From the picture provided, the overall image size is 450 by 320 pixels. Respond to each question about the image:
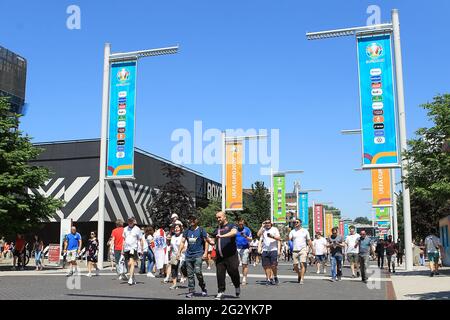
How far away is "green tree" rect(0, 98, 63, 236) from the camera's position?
22531mm

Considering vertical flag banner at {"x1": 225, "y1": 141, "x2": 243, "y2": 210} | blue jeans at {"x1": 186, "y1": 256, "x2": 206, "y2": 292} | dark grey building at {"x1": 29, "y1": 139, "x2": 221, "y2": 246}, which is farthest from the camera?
dark grey building at {"x1": 29, "y1": 139, "x2": 221, "y2": 246}

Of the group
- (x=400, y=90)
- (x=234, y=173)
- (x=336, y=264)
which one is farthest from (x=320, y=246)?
(x=234, y=173)

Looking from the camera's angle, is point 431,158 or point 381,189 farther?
point 381,189

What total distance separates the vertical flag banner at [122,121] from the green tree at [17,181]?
3.23 meters

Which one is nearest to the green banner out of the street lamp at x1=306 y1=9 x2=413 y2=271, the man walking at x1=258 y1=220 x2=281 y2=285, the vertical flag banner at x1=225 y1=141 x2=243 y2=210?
the vertical flag banner at x1=225 y1=141 x2=243 y2=210

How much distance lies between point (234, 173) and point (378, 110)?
15.2 metres

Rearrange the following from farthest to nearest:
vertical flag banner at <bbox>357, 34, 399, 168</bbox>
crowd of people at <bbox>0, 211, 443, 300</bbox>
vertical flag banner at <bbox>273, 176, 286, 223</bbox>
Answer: vertical flag banner at <bbox>273, 176, 286, 223</bbox> → vertical flag banner at <bbox>357, 34, 399, 168</bbox> → crowd of people at <bbox>0, 211, 443, 300</bbox>

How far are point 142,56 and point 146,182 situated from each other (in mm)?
18546

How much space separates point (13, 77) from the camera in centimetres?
6644

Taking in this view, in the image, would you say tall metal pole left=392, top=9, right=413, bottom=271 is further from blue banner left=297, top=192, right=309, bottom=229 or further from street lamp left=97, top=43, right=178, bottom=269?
blue banner left=297, top=192, right=309, bottom=229

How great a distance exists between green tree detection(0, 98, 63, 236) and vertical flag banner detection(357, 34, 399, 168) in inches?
568

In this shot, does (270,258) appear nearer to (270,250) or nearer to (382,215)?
(270,250)

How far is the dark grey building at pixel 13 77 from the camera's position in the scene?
64000 millimetres
